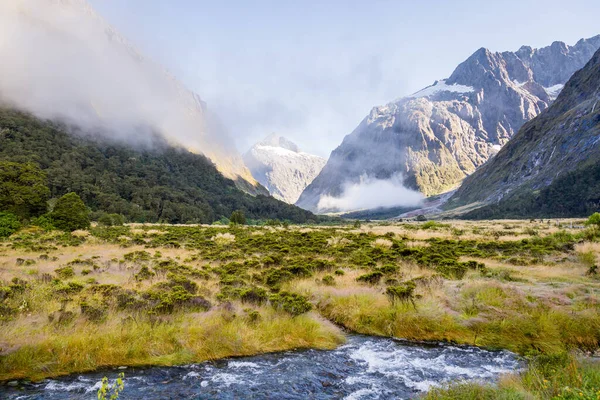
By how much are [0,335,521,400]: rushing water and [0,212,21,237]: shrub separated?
36.5 meters

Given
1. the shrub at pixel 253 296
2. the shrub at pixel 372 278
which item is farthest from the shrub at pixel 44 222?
the shrub at pixel 372 278

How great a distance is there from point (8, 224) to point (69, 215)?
766 centimetres

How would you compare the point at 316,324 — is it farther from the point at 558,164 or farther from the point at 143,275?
the point at 558,164

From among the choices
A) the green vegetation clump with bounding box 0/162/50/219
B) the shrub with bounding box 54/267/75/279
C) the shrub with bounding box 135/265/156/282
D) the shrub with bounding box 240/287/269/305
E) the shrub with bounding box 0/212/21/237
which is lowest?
the shrub with bounding box 240/287/269/305

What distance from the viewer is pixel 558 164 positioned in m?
146

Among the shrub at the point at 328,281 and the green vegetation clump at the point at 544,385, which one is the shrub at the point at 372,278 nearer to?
the shrub at the point at 328,281

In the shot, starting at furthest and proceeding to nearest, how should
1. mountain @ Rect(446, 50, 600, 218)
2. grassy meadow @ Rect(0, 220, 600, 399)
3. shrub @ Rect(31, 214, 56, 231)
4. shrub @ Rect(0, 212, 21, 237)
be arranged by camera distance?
mountain @ Rect(446, 50, 600, 218) → shrub @ Rect(31, 214, 56, 231) → shrub @ Rect(0, 212, 21, 237) → grassy meadow @ Rect(0, 220, 600, 399)

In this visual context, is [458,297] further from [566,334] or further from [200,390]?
[200,390]

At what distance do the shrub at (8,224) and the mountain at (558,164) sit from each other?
143m

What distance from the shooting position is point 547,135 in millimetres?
170500

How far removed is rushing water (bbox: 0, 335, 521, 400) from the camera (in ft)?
28.2

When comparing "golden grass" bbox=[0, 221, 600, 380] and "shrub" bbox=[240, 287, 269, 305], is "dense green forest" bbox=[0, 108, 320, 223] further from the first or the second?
"golden grass" bbox=[0, 221, 600, 380]

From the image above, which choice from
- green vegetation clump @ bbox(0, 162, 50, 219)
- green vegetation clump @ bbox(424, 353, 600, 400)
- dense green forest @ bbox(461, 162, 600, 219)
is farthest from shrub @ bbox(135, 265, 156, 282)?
dense green forest @ bbox(461, 162, 600, 219)

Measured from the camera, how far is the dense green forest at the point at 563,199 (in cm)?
10900
